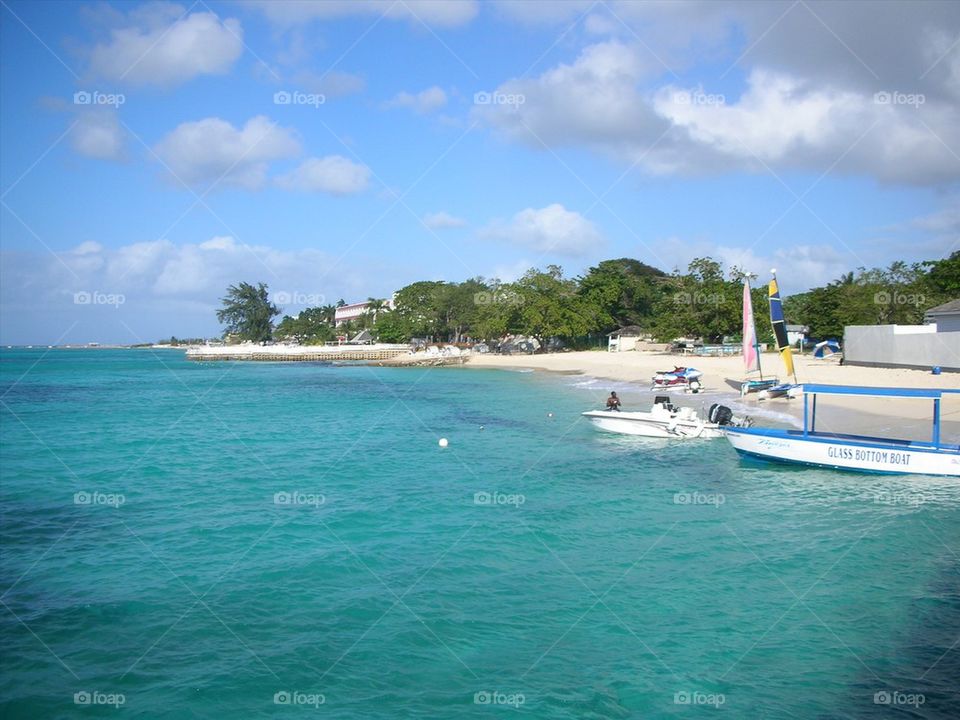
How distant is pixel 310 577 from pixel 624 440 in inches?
585

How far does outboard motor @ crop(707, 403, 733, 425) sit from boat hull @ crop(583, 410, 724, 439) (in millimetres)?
319

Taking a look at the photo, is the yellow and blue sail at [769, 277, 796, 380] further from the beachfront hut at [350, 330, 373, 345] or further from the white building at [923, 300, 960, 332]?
the beachfront hut at [350, 330, 373, 345]

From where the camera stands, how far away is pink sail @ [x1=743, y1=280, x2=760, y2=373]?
3032 cm

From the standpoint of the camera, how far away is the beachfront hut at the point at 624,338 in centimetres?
7388

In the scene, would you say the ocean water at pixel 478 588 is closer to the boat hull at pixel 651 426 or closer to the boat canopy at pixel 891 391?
the boat hull at pixel 651 426

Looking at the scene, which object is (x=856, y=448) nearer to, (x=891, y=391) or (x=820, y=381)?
(x=891, y=391)

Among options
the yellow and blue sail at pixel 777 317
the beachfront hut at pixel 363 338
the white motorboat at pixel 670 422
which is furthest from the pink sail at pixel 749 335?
the beachfront hut at pixel 363 338

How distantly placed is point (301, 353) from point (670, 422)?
88.7 metres

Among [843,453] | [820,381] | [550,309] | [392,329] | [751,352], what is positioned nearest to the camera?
[843,453]

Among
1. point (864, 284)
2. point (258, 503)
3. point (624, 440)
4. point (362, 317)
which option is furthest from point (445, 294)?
point (258, 503)

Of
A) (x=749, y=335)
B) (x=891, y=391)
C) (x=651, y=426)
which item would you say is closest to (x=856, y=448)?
(x=891, y=391)

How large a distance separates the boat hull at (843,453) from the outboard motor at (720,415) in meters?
3.79

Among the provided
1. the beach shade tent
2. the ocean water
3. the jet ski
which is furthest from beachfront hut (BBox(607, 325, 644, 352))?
the ocean water

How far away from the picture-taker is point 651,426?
2412cm
